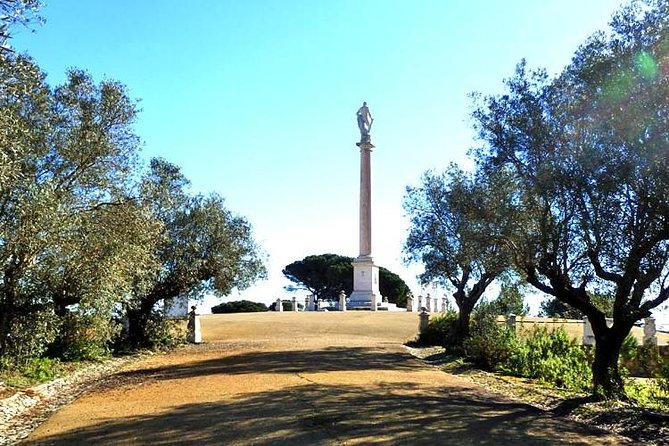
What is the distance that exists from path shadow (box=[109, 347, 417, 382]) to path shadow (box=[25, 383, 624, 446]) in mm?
4576

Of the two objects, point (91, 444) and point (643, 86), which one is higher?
point (643, 86)

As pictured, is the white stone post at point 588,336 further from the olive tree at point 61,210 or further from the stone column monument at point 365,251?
the stone column monument at point 365,251

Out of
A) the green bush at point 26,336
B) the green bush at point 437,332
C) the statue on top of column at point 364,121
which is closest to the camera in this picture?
the green bush at point 26,336

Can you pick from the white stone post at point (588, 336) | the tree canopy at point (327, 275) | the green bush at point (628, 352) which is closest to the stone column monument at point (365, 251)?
the tree canopy at point (327, 275)

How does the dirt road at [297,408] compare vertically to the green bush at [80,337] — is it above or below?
below

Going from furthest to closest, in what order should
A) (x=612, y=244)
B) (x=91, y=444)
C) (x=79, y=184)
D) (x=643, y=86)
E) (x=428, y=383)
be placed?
1. (x=79, y=184)
2. (x=428, y=383)
3. (x=612, y=244)
4. (x=643, y=86)
5. (x=91, y=444)

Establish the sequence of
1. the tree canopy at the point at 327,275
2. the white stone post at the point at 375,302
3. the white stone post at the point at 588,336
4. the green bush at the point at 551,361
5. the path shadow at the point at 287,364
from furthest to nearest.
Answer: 1. the tree canopy at the point at 327,275
2. the white stone post at the point at 375,302
3. the white stone post at the point at 588,336
4. the path shadow at the point at 287,364
5. the green bush at the point at 551,361

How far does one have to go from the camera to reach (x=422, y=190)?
85.8 ft

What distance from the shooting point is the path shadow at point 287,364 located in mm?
17078

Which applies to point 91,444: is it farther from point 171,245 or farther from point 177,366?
point 171,245

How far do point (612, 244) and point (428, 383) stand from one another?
18.2ft

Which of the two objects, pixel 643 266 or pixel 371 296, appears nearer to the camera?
pixel 643 266

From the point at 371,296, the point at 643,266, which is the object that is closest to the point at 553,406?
the point at 643,266

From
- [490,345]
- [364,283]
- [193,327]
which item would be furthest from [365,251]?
[490,345]
